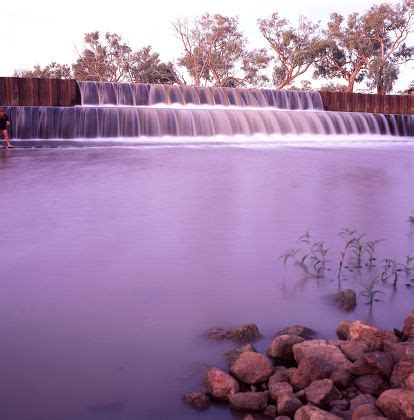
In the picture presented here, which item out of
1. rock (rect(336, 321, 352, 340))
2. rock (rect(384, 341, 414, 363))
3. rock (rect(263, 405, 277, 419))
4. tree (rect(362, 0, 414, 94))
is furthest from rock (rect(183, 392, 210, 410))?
tree (rect(362, 0, 414, 94))

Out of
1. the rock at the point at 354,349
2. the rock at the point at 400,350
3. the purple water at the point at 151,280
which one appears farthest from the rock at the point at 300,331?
the rock at the point at 400,350

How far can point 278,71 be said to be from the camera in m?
40.7

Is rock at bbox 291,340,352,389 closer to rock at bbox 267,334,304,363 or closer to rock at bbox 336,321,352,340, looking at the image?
rock at bbox 267,334,304,363

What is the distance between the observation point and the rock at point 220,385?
2.26 m

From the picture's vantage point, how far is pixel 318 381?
216 cm

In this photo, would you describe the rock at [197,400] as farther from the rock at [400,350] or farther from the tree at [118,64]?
the tree at [118,64]

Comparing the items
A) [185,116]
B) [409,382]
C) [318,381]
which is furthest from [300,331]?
[185,116]

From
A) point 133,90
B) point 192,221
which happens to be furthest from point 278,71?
point 192,221

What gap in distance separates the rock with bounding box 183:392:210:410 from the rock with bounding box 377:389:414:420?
2.18 ft

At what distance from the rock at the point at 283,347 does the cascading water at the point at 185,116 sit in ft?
52.5

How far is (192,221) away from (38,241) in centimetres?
156

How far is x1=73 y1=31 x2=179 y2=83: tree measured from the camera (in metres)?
40.5

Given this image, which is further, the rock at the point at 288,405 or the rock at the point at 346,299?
the rock at the point at 346,299

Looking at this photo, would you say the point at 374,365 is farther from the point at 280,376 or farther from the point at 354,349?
the point at 280,376
